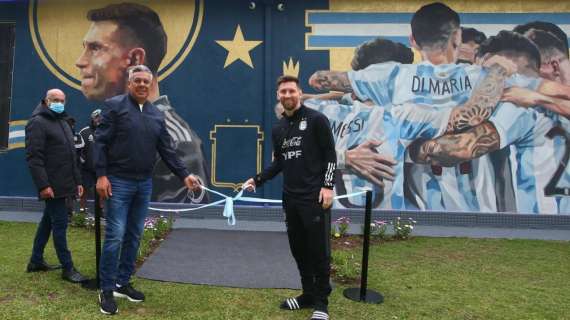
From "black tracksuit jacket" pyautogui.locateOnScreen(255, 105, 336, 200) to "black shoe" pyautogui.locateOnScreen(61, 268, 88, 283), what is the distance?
245cm

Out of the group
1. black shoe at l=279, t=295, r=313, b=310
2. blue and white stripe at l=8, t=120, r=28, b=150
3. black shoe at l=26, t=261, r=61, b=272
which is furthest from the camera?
blue and white stripe at l=8, t=120, r=28, b=150

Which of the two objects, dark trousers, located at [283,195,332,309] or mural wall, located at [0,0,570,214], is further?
mural wall, located at [0,0,570,214]

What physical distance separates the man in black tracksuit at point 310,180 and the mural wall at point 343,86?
4.36m

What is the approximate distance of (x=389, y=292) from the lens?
458cm

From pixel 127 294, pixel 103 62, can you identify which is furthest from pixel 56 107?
pixel 103 62

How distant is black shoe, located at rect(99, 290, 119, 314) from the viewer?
3.77m

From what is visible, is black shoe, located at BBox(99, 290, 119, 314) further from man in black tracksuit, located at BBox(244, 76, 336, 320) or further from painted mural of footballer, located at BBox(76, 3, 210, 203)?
painted mural of footballer, located at BBox(76, 3, 210, 203)

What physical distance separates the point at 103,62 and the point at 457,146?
7.03 m

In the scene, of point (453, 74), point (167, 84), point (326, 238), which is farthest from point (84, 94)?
point (453, 74)

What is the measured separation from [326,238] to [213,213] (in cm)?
468

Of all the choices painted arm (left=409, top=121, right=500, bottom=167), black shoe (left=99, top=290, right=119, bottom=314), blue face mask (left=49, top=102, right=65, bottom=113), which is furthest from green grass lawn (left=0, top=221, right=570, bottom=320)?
painted arm (left=409, top=121, right=500, bottom=167)

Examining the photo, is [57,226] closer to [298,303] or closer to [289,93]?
[298,303]

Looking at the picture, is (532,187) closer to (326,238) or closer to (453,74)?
(453,74)

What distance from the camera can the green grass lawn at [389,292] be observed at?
392 cm
